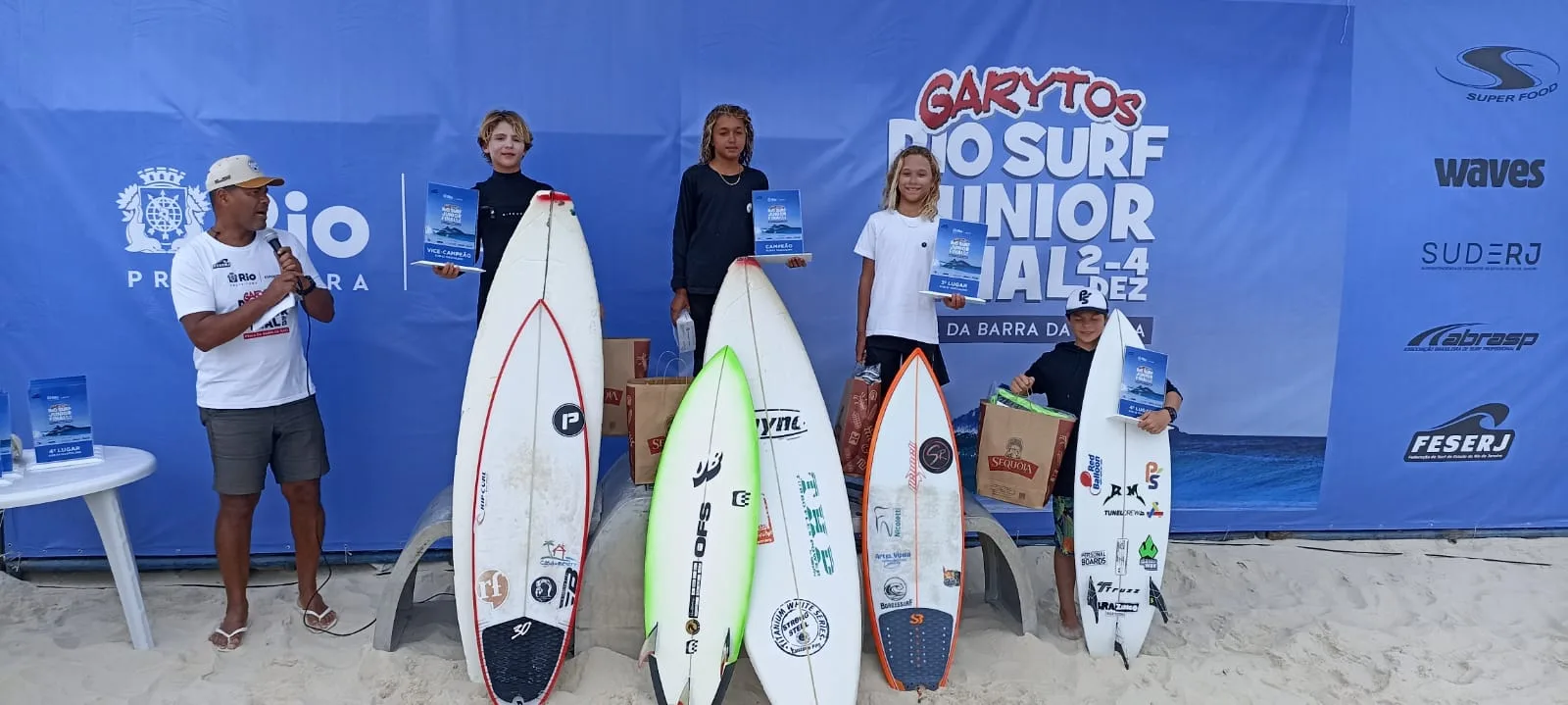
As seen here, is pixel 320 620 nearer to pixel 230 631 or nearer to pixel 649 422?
pixel 230 631

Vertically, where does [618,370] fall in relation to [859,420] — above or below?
above

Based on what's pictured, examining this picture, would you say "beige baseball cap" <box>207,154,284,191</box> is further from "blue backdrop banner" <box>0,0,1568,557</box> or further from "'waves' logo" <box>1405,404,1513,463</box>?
"'waves' logo" <box>1405,404,1513,463</box>

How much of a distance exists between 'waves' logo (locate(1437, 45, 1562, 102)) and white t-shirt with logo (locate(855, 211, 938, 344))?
2.44 meters

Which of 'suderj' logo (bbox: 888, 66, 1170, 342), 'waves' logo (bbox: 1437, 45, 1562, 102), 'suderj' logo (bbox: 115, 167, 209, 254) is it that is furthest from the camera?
'waves' logo (bbox: 1437, 45, 1562, 102)

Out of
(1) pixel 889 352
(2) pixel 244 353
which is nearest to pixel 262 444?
(2) pixel 244 353

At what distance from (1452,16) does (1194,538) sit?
7.72ft

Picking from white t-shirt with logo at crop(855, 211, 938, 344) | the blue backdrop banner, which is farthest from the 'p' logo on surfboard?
white t-shirt with logo at crop(855, 211, 938, 344)

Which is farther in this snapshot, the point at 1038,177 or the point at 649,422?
the point at 1038,177

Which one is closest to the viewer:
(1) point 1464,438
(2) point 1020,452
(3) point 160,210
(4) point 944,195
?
(2) point 1020,452

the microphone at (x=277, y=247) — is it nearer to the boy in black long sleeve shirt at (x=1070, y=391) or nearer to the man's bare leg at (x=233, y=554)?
the man's bare leg at (x=233, y=554)

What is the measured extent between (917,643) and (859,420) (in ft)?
2.31

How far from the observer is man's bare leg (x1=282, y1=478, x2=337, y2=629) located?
2.77 metres

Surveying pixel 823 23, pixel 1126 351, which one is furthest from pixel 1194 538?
pixel 823 23

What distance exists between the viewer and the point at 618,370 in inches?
114
